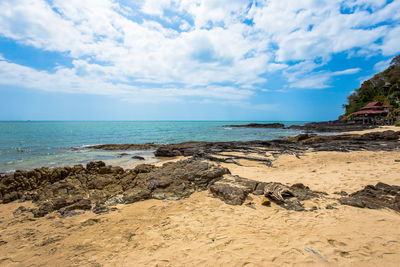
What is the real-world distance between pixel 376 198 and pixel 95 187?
9.20 meters

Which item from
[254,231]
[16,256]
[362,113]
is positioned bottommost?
[16,256]

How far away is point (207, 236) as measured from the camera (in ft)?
11.7

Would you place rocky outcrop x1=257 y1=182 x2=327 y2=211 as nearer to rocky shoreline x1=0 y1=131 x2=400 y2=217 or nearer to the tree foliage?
rocky shoreline x1=0 y1=131 x2=400 y2=217

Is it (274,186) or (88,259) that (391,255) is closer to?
(274,186)

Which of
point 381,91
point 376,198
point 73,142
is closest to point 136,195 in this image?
point 376,198

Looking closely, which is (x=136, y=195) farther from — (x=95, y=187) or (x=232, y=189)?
(x=232, y=189)

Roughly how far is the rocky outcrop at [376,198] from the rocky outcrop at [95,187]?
4021 millimetres

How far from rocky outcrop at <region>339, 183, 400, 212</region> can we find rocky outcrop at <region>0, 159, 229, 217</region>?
13.2 feet

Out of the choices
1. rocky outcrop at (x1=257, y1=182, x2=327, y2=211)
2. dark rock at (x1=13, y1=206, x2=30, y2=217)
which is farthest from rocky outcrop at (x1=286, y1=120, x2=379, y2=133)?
dark rock at (x1=13, y1=206, x2=30, y2=217)

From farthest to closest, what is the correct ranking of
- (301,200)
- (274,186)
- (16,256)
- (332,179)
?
(332,179), (274,186), (301,200), (16,256)

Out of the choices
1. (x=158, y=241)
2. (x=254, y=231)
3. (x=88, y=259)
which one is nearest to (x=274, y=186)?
(x=254, y=231)

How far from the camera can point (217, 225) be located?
12.9 ft

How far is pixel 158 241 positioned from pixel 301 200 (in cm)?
403

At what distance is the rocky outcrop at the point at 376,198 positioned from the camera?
14.6 feet
